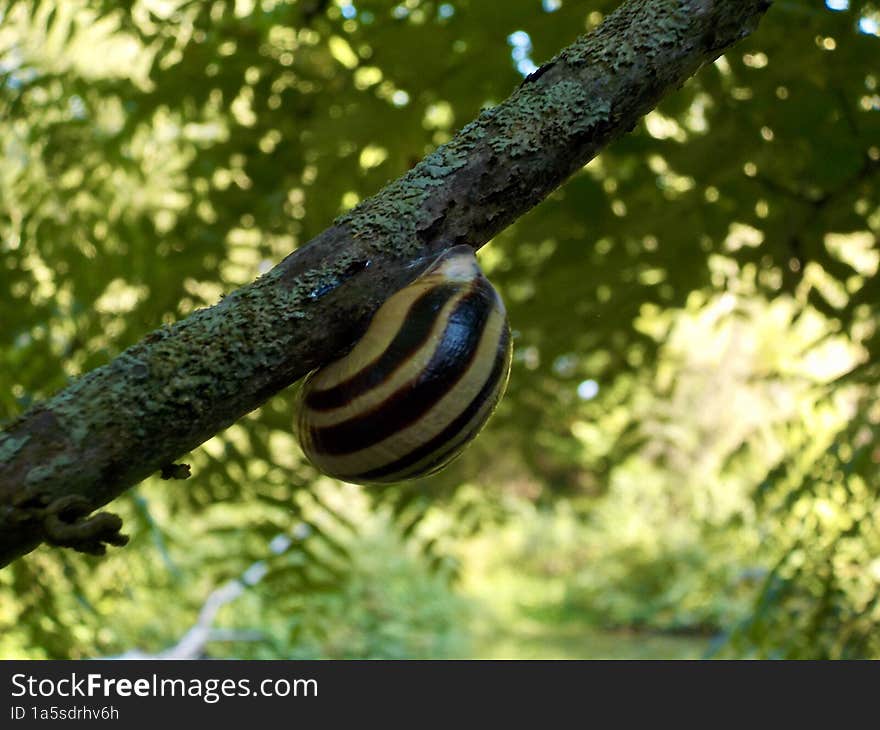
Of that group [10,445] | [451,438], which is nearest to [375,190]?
[451,438]

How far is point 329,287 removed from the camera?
0.62 m

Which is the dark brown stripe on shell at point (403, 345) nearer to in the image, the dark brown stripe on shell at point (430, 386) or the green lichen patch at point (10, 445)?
the dark brown stripe on shell at point (430, 386)

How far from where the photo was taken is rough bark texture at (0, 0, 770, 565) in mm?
535

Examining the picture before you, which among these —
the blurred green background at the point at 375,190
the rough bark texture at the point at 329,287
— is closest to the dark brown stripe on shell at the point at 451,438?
the rough bark texture at the point at 329,287

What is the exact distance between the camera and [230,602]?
356 centimetres

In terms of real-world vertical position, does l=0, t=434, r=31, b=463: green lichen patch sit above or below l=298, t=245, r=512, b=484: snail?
below

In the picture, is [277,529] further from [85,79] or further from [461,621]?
[461,621]

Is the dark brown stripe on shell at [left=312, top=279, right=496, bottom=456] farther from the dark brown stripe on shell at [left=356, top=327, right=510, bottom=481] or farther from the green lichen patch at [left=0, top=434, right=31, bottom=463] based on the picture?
the green lichen patch at [left=0, top=434, right=31, bottom=463]

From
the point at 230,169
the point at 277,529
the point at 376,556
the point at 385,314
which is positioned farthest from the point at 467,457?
the point at 376,556

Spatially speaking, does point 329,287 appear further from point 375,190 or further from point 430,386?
point 375,190

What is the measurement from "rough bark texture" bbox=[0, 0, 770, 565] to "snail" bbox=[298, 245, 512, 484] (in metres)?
0.02

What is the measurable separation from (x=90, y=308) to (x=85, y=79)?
70 centimetres

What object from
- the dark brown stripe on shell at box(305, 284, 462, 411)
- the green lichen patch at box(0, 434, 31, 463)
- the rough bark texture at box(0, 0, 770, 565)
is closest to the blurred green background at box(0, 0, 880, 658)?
the rough bark texture at box(0, 0, 770, 565)

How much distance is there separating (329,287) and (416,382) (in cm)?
11
